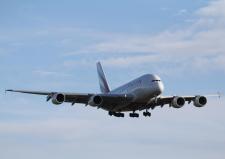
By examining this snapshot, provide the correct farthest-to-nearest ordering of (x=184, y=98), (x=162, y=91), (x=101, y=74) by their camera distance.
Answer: (x=101, y=74)
(x=184, y=98)
(x=162, y=91)

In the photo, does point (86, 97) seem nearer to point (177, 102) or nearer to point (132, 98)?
point (132, 98)

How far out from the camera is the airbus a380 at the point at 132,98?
84625 millimetres

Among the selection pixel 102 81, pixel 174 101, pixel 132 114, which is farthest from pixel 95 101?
pixel 102 81

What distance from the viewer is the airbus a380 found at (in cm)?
8462

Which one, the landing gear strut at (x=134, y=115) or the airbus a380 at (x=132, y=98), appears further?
the landing gear strut at (x=134, y=115)

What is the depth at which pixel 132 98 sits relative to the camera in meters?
85.9

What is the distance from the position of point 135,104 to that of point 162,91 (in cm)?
376

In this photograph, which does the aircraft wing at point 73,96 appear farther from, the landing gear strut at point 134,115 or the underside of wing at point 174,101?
the underside of wing at point 174,101

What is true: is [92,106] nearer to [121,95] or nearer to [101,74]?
[121,95]

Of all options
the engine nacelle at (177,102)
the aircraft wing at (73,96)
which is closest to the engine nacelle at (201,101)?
the engine nacelle at (177,102)

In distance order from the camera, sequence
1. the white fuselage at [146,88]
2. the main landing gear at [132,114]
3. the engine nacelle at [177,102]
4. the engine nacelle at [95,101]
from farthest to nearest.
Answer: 1. the main landing gear at [132,114]
2. the engine nacelle at [177,102]
3. the engine nacelle at [95,101]
4. the white fuselage at [146,88]

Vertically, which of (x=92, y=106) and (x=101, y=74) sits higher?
(x=101, y=74)

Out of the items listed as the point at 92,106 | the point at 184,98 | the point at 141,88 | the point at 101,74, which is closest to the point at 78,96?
the point at 92,106

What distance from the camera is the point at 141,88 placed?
85.3 m
